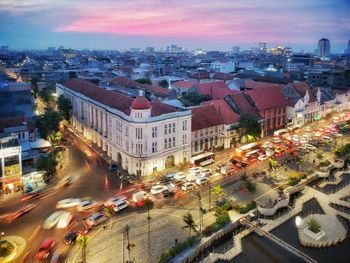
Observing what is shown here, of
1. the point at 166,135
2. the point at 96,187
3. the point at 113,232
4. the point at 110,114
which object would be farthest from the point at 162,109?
the point at 113,232

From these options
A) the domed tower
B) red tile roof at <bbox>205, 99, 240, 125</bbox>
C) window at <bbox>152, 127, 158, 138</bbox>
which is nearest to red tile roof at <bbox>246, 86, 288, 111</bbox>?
red tile roof at <bbox>205, 99, 240, 125</bbox>

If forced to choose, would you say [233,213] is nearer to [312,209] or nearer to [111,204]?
[312,209]

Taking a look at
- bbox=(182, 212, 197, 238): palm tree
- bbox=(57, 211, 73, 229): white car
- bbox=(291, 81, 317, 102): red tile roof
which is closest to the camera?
bbox=(182, 212, 197, 238): palm tree

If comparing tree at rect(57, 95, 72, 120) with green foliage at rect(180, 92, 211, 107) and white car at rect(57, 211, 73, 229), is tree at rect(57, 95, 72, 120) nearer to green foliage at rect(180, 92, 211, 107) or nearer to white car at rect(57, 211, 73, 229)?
green foliage at rect(180, 92, 211, 107)

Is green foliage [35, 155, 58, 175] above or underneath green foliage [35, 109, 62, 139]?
underneath

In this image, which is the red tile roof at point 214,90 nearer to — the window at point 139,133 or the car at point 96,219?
the window at point 139,133

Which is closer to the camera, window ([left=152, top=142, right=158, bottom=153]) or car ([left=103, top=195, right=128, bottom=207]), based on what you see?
car ([left=103, top=195, right=128, bottom=207])

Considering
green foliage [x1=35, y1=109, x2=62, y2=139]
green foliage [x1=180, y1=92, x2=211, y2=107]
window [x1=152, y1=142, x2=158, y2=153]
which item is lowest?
window [x1=152, y1=142, x2=158, y2=153]

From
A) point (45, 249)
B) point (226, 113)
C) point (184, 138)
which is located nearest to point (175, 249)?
point (45, 249)

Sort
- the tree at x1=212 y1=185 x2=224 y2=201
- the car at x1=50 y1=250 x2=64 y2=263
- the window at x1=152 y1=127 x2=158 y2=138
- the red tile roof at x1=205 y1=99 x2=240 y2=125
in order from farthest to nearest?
the red tile roof at x1=205 y1=99 x2=240 y2=125, the window at x1=152 y1=127 x2=158 y2=138, the tree at x1=212 y1=185 x2=224 y2=201, the car at x1=50 y1=250 x2=64 y2=263
